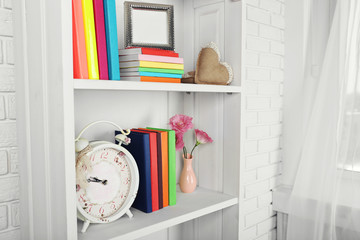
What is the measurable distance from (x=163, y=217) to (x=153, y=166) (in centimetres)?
18

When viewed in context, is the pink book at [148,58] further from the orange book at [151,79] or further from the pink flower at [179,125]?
the pink flower at [179,125]

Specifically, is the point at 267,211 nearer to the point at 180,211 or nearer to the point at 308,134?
the point at 308,134

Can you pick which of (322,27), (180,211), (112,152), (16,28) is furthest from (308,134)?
(16,28)

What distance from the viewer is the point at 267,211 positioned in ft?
5.45

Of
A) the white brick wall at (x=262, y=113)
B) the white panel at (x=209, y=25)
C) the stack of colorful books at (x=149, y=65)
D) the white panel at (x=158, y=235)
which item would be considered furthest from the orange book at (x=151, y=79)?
the white panel at (x=158, y=235)

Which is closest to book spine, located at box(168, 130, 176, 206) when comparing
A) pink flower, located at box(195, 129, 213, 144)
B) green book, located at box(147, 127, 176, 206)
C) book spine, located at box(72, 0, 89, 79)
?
green book, located at box(147, 127, 176, 206)

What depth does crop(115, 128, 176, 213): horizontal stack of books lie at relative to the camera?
115 centimetres

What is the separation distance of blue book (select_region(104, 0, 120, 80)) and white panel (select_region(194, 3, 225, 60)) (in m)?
0.55

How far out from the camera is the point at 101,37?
961 millimetres

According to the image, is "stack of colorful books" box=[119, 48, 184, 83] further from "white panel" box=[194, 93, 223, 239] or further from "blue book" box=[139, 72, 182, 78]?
"white panel" box=[194, 93, 223, 239]

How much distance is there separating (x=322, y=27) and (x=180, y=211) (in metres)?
1.18

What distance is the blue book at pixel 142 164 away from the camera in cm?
114

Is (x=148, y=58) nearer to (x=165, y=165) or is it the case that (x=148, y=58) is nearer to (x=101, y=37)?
(x=101, y=37)

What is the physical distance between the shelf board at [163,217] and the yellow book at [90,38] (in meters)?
0.48
